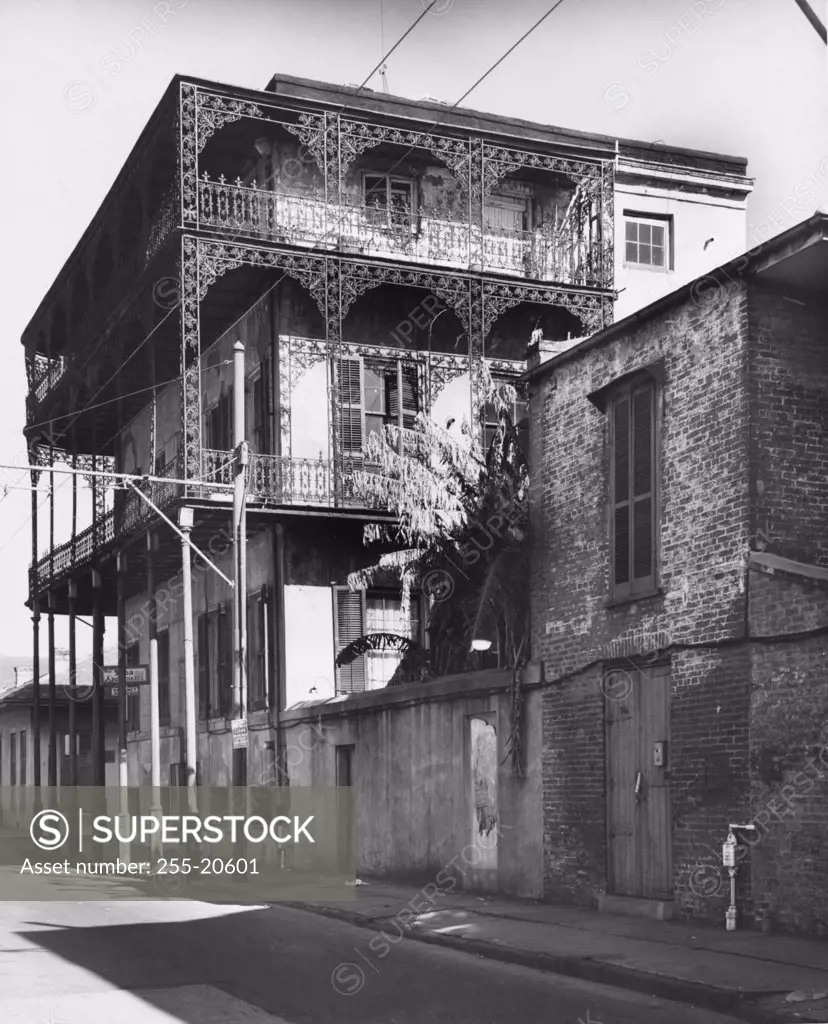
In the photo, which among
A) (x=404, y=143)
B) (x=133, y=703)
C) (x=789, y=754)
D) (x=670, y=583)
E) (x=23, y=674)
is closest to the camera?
(x=789, y=754)

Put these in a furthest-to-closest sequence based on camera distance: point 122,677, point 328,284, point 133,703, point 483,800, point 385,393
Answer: point 133,703, point 122,677, point 385,393, point 328,284, point 483,800

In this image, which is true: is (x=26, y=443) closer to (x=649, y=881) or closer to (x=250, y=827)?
(x=250, y=827)

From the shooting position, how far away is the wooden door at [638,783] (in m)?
14.0

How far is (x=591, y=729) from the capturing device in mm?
15297

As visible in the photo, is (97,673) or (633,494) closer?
(633,494)

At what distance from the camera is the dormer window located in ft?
84.2

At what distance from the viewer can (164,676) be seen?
31828 mm

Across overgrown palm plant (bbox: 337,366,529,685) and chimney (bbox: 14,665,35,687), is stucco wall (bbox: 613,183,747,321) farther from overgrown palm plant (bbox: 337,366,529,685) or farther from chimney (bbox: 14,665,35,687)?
chimney (bbox: 14,665,35,687)

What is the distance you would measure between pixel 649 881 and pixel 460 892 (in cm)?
400

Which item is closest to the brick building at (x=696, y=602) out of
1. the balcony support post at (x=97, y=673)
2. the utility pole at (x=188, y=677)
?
the utility pole at (x=188, y=677)

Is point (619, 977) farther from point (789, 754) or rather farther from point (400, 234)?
point (400, 234)

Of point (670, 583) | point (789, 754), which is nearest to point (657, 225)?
point (670, 583)

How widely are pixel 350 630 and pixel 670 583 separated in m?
11.5

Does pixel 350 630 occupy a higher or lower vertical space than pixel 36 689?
higher
